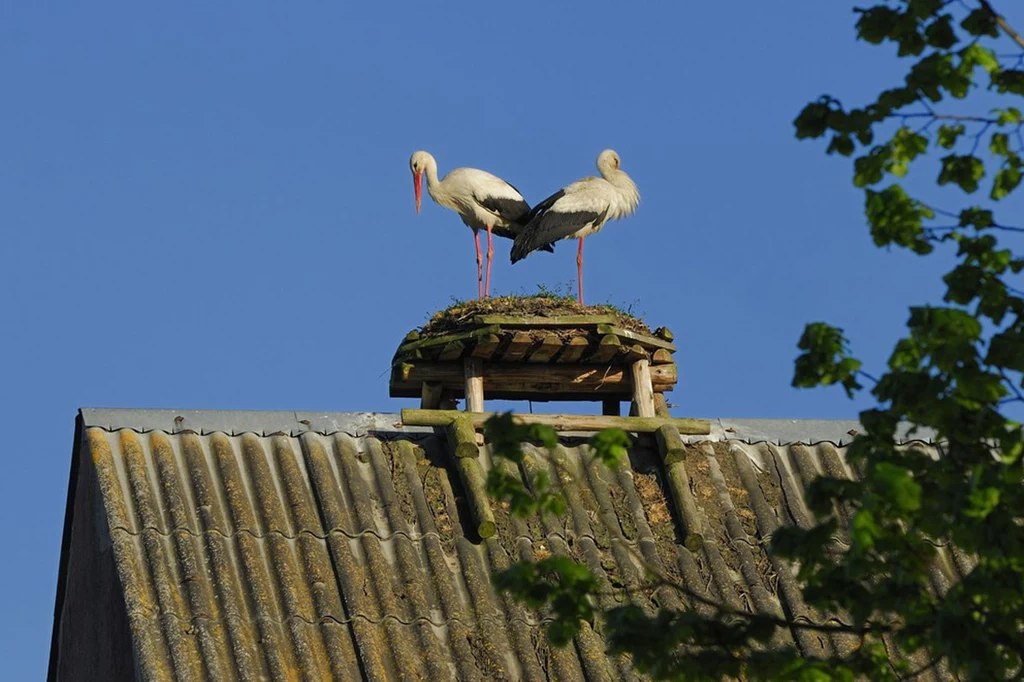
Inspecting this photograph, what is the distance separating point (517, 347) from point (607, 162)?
13.4ft

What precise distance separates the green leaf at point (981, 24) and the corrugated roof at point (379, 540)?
3.93 metres

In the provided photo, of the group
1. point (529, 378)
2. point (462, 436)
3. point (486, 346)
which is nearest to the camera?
point (462, 436)

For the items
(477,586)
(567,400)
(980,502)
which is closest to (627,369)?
(567,400)

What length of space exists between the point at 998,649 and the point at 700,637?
0.77 meters

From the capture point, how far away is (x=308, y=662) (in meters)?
7.84

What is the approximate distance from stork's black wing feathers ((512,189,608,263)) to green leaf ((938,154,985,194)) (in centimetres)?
853

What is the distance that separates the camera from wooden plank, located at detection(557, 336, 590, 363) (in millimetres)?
10109

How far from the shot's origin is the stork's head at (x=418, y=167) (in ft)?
47.0

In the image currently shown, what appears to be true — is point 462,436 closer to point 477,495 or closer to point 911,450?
point 477,495

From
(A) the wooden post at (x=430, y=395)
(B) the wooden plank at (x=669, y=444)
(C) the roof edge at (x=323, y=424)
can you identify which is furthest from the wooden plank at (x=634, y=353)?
(A) the wooden post at (x=430, y=395)

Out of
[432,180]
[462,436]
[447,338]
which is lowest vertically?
[462,436]

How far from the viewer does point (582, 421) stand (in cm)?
977

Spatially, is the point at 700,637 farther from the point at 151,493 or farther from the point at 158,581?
the point at 151,493

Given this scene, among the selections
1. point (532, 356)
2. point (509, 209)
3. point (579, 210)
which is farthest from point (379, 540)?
point (509, 209)
